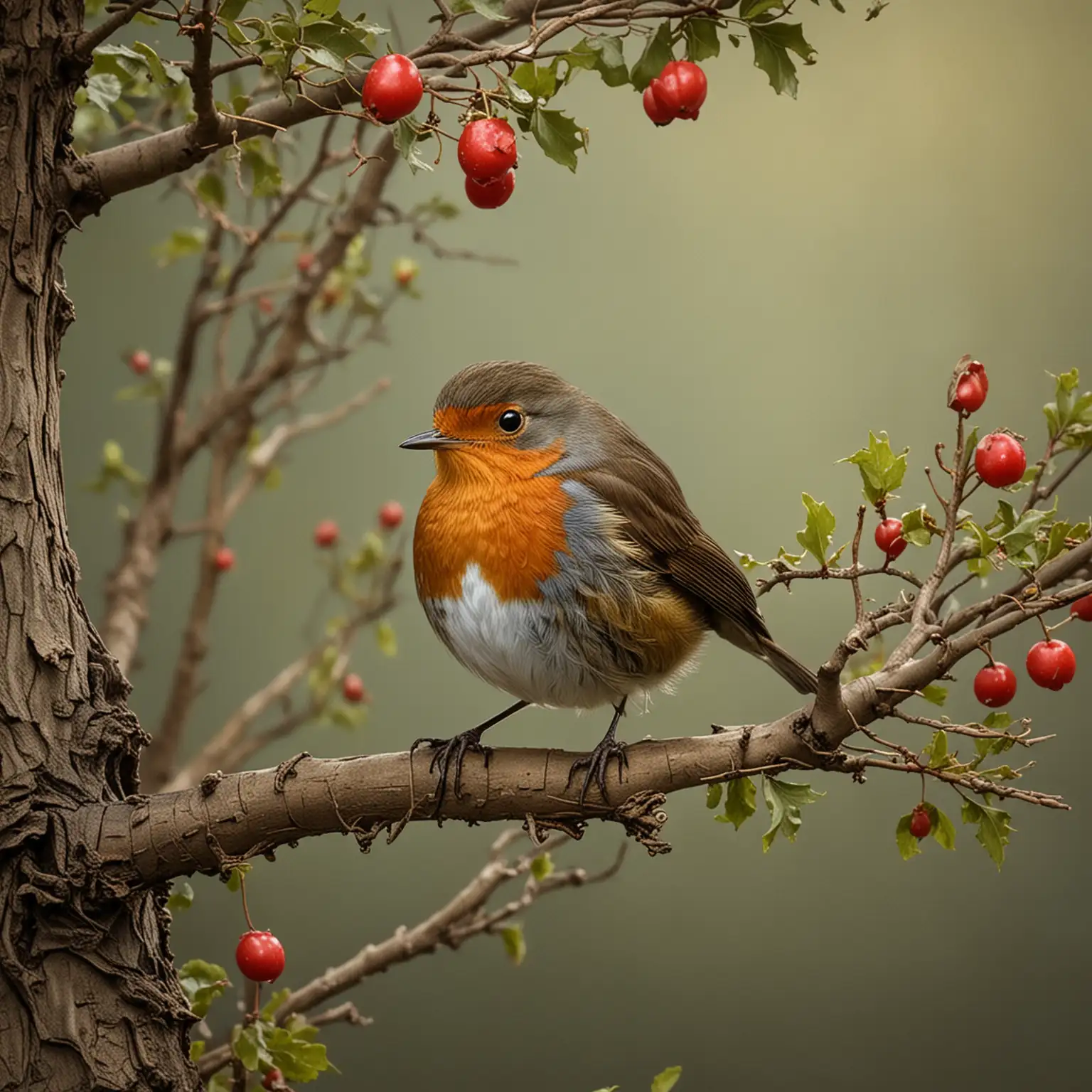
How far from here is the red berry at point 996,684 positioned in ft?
4.52

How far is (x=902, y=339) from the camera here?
3785 mm

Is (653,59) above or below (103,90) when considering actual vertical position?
below

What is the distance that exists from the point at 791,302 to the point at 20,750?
2.90 meters

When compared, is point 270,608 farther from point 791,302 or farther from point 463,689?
point 791,302

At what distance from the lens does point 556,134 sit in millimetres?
1334

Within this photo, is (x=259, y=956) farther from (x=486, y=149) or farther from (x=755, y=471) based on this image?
(x=755, y=471)

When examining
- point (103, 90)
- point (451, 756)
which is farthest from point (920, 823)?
point (103, 90)

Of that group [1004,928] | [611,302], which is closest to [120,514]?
[611,302]

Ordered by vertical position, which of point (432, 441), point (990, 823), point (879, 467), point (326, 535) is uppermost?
point (326, 535)

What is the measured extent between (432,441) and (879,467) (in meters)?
0.68

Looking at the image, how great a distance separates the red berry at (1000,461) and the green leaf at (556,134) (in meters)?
0.48

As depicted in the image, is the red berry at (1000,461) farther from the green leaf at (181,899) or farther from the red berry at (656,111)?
the green leaf at (181,899)

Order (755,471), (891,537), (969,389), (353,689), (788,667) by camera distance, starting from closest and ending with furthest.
Result: 1. (969,389)
2. (891,537)
3. (788,667)
4. (353,689)
5. (755,471)

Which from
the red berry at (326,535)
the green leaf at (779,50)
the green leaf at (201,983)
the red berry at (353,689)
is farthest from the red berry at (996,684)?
the red berry at (326,535)
